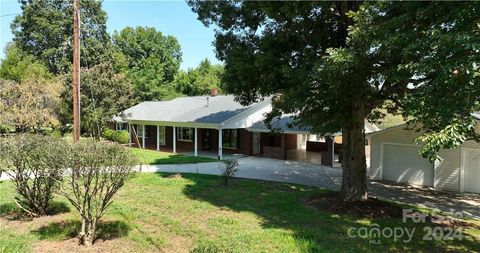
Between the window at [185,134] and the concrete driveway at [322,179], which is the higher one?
the window at [185,134]

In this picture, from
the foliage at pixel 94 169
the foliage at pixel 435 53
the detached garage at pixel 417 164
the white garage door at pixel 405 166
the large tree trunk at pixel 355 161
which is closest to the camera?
the foliage at pixel 435 53

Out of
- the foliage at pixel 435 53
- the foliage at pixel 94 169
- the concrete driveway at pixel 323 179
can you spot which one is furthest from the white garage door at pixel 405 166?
Result: the foliage at pixel 94 169

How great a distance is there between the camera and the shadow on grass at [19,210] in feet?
30.8

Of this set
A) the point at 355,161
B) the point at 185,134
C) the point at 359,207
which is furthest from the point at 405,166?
the point at 185,134

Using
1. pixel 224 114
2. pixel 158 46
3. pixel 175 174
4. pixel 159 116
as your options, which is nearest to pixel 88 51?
pixel 158 46

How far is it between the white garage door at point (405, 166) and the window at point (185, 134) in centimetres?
1543

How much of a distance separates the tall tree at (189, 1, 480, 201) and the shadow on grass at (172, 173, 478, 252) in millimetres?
1904

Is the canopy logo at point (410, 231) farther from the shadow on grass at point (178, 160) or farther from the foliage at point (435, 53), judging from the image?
the shadow on grass at point (178, 160)

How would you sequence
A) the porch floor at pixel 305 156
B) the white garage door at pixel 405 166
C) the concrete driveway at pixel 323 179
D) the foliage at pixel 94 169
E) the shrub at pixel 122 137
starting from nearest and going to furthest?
the foliage at pixel 94 169
the concrete driveway at pixel 323 179
the white garage door at pixel 405 166
the porch floor at pixel 305 156
the shrub at pixel 122 137

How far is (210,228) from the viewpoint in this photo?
28.1 feet

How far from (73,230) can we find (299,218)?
5.82 m

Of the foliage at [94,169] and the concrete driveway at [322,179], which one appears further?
the concrete driveway at [322,179]

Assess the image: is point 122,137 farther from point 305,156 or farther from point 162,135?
point 305,156

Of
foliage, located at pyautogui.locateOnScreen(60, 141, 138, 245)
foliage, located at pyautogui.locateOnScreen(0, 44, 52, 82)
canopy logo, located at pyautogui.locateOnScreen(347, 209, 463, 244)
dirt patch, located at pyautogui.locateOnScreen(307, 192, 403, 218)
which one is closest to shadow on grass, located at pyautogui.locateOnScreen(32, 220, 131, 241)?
foliage, located at pyautogui.locateOnScreen(60, 141, 138, 245)
